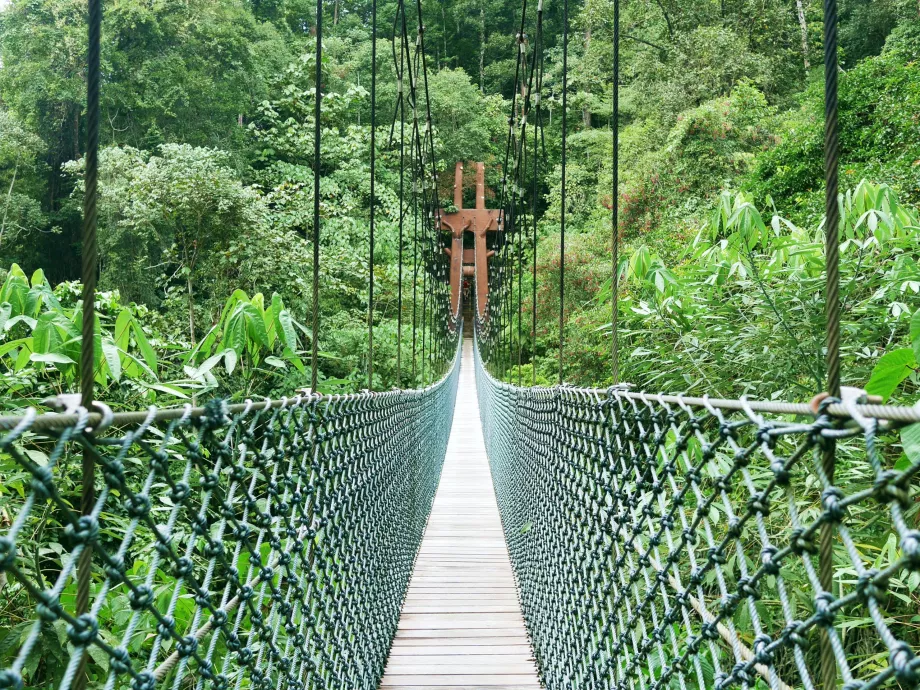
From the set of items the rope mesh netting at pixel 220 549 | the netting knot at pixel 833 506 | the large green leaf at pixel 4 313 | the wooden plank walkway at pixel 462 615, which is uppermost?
the large green leaf at pixel 4 313

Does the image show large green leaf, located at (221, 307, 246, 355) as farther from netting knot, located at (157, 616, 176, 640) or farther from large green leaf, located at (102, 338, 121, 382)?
netting knot, located at (157, 616, 176, 640)

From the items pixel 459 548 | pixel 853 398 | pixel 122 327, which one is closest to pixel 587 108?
pixel 459 548

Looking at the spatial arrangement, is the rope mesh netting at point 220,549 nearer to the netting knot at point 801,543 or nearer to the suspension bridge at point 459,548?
the suspension bridge at point 459,548

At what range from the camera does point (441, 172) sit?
15.0m

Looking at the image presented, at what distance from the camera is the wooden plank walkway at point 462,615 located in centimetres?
161

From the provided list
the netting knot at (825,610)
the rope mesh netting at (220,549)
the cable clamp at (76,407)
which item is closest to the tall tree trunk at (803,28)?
the rope mesh netting at (220,549)

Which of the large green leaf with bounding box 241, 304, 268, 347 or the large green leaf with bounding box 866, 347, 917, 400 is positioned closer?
the large green leaf with bounding box 866, 347, 917, 400

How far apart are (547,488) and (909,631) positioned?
0.77 m

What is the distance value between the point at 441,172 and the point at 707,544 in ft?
46.8

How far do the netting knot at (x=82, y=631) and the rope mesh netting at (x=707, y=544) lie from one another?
0.45 m

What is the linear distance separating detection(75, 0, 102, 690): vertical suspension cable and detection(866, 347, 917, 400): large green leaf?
2.22ft

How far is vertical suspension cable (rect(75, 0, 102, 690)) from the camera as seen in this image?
50 centimetres

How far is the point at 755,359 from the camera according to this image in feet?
5.17

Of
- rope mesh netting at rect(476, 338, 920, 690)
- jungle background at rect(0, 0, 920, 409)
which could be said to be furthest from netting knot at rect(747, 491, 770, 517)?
jungle background at rect(0, 0, 920, 409)
